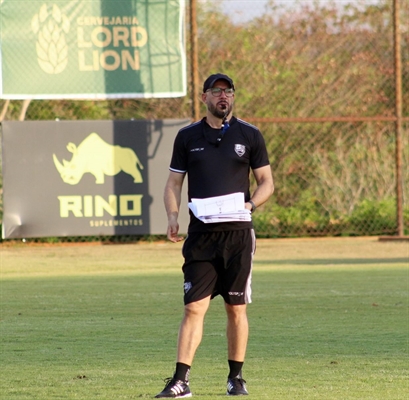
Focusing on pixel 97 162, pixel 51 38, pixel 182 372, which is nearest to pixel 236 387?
pixel 182 372

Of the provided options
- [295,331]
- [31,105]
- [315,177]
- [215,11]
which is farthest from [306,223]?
[295,331]

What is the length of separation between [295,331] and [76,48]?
32.1 feet

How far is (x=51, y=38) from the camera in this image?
17.8m

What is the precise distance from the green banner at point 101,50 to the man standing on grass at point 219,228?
11.5 m

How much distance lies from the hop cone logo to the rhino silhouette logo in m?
1.40

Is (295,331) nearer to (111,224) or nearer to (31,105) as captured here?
(111,224)

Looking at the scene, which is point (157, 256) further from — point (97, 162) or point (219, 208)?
point (219, 208)

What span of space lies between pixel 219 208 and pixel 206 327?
342 cm

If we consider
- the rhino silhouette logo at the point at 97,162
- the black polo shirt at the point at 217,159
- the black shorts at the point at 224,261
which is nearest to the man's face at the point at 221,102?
the black polo shirt at the point at 217,159

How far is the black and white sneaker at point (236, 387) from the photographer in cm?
624

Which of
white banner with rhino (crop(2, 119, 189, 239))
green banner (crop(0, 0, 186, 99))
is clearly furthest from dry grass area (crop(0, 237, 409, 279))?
green banner (crop(0, 0, 186, 99))

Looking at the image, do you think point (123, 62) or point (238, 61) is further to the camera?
point (238, 61)

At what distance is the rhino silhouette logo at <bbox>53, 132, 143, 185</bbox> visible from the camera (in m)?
17.4

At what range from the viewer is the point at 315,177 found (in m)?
20.1
